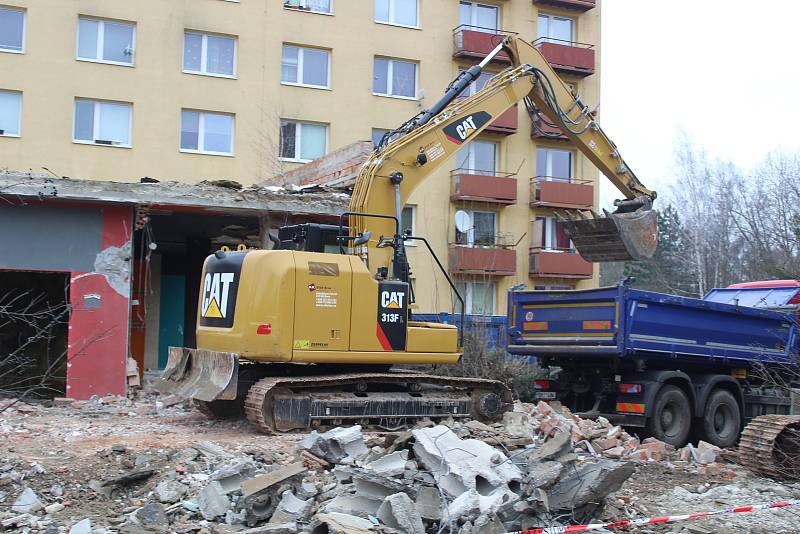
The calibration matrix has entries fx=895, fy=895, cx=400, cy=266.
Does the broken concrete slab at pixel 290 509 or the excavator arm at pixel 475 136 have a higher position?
the excavator arm at pixel 475 136

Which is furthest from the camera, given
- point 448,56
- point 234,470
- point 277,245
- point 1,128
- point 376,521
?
point 448,56

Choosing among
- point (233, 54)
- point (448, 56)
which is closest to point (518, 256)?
point (448, 56)

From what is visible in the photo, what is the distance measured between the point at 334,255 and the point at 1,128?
19395 mm

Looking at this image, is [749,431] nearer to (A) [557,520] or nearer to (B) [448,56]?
(A) [557,520]

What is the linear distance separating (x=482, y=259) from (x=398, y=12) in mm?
8999

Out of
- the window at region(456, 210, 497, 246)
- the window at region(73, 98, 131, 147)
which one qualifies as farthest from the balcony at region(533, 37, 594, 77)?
the window at region(73, 98, 131, 147)

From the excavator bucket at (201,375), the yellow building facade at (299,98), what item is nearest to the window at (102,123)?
the yellow building facade at (299,98)

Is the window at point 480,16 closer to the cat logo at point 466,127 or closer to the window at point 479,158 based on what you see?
the window at point 479,158

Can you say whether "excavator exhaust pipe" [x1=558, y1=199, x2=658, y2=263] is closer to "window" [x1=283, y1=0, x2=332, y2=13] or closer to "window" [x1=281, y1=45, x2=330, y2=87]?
"window" [x1=281, y1=45, x2=330, y2=87]

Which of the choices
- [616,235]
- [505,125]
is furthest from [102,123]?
[616,235]

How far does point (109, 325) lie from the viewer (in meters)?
14.6

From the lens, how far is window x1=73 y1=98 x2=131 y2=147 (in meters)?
27.0

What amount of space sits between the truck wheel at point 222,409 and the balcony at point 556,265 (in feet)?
67.5

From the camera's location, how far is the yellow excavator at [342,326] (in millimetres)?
10406
